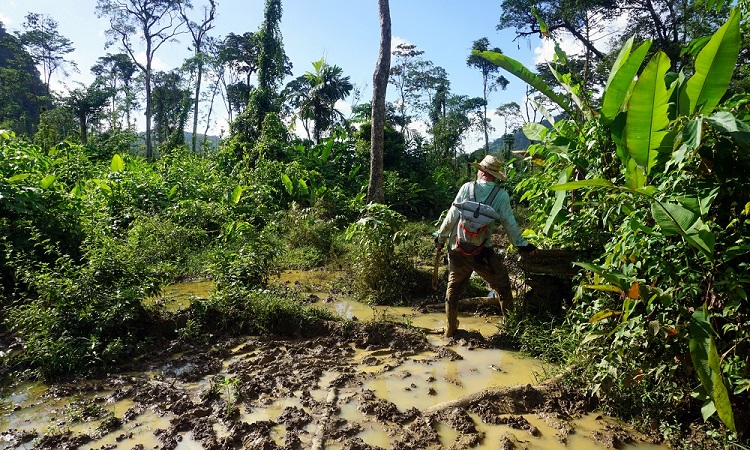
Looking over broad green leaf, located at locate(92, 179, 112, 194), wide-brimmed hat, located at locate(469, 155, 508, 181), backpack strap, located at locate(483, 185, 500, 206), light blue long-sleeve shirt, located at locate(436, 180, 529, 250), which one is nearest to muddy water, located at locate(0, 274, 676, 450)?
light blue long-sleeve shirt, located at locate(436, 180, 529, 250)

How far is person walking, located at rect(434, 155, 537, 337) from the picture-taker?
4.14m

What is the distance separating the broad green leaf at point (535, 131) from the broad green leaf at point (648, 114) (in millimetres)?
1883

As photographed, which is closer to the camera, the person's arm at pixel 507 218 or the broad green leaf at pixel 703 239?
the broad green leaf at pixel 703 239

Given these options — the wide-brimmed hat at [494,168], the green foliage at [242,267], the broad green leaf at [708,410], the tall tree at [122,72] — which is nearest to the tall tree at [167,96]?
the tall tree at [122,72]

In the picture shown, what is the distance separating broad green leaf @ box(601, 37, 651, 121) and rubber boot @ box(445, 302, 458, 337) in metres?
2.17

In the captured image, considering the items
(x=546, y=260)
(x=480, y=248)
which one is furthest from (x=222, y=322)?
(x=546, y=260)

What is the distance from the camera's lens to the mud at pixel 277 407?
8.91ft

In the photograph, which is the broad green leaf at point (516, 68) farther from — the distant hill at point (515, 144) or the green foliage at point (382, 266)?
the green foliage at point (382, 266)

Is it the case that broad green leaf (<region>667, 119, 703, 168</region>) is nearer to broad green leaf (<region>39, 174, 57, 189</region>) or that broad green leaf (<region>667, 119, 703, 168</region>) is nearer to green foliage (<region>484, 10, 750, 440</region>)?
green foliage (<region>484, 10, 750, 440</region>)

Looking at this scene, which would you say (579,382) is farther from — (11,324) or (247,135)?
(247,135)

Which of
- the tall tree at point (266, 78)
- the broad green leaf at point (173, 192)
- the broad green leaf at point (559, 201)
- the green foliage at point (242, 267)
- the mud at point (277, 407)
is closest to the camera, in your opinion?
the mud at point (277, 407)

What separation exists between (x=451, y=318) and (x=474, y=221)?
3.36 ft

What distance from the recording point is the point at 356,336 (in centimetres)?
449

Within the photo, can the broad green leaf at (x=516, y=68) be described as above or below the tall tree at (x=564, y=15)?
below
